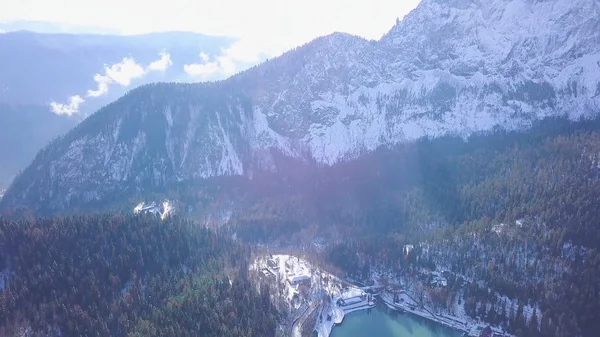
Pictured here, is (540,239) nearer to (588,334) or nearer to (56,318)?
(588,334)

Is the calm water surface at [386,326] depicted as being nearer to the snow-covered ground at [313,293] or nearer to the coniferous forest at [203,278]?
the snow-covered ground at [313,293]

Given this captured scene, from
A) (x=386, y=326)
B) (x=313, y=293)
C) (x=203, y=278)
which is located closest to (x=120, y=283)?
(x=203, y=278)

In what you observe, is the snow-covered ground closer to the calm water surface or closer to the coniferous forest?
the calm water surface

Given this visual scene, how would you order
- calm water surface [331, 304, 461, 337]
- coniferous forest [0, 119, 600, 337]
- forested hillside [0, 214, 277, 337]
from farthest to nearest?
1. calm water surface [331, 304, 461, 337]
2. coniferous forest [0, 119, 600, 337]
3. forested hillside [0, 214, 277, 337]

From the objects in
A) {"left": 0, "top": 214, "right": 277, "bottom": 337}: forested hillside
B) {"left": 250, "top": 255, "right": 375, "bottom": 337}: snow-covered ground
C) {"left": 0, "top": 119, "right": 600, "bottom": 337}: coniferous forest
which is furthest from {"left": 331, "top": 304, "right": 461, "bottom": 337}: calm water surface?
{"left": 0, "top": 214, "right": 277, "bottom": 337}: forested hillside

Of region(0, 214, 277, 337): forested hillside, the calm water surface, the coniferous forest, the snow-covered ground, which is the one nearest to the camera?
region(0, 214, 277, 337): forested hillside

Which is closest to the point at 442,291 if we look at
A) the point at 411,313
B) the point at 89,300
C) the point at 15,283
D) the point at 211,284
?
the point at 411,313

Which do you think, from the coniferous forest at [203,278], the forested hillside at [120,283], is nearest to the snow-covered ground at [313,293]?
the forested hillside at [120,283]

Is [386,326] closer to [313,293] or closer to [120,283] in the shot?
[313,293]
